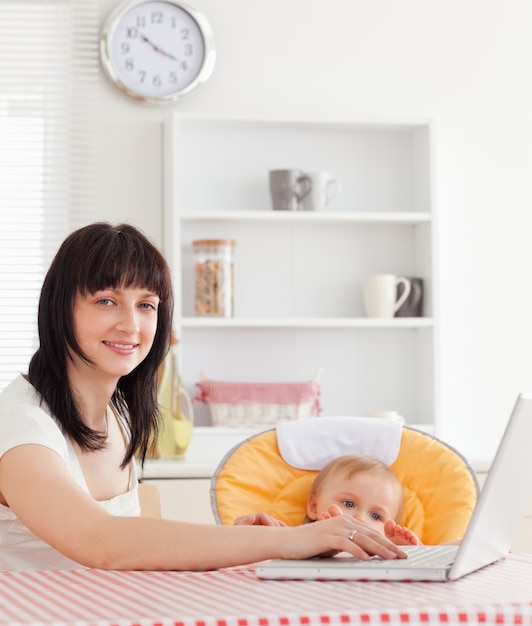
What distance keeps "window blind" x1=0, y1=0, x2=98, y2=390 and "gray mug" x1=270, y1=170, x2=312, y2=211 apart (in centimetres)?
62

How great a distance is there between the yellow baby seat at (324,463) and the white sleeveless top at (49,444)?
46 cm

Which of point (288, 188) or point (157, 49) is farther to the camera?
point (157, 49)

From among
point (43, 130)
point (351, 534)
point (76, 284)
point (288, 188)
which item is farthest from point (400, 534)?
point (43, 130)

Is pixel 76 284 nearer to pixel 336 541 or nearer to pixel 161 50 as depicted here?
pixel 336 541

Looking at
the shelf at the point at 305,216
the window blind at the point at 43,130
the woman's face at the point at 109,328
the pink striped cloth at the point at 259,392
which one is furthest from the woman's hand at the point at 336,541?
Answer: the window blind at the point at 43,130

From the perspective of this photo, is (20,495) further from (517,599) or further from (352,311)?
(352,311)

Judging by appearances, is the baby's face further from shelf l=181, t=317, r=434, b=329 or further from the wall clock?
the wall clock

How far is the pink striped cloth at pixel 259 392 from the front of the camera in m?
3.18

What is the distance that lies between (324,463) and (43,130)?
1.81 m

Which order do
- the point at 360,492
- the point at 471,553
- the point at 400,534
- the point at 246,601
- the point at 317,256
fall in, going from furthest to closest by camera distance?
1. the point at 317,256
2. the point at 360,492
3. the point at 400,534
4. the point at 471,553
5. the point at 246,601

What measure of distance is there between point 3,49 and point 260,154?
94 centimetres

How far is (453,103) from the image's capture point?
3521mm

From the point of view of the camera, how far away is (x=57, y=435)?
1416 mm

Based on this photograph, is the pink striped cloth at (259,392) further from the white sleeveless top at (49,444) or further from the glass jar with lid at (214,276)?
the white sleeveless top at (49,444)
